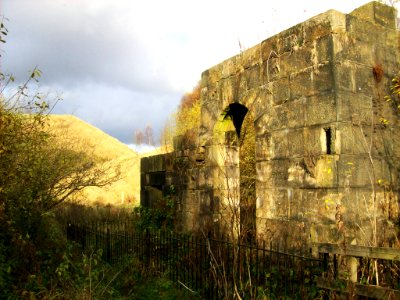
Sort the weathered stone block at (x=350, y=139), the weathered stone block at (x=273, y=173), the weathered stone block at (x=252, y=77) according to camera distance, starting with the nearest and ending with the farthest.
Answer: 1. the weathered stone block at (x=350, y=139)
2. the weathered stone block at (x=273, y=173)
3. the weathered stone block at (x=252, y=77)

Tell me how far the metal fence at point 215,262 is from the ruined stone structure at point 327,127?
1.55ft

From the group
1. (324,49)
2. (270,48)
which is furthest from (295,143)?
(270,48)

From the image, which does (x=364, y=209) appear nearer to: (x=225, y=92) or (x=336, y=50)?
(x=336, y=50)

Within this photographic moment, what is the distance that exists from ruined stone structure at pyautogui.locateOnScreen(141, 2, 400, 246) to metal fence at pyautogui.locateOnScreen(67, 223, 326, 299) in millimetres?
474

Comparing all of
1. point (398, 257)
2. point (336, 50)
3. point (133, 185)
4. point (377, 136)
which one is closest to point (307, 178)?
point (377, 136)

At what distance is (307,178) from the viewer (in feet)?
18.3

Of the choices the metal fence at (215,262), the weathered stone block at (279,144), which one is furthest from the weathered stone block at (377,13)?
the metal fence at (215,262)

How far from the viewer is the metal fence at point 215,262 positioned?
4.62 metres

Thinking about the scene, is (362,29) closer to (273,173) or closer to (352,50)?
(352,50)

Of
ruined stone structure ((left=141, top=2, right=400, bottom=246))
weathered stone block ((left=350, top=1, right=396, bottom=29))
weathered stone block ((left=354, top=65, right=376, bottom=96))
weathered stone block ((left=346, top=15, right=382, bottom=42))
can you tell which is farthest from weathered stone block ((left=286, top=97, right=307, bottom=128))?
weathered stone block ((left=350, top=1, right=396, bottom=29))

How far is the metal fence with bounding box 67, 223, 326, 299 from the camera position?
462cm

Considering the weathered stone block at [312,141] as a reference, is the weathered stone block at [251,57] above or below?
above

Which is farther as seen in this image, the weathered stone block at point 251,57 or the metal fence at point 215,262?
the weathered stone block at point 251,57

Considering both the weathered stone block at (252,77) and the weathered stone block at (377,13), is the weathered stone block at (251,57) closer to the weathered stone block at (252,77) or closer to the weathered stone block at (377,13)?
the weathered stone block at (252,77)
